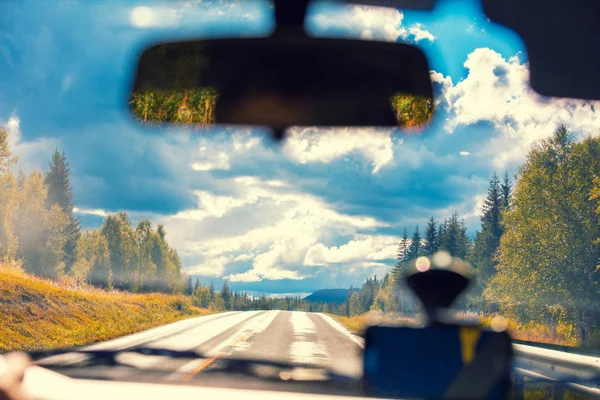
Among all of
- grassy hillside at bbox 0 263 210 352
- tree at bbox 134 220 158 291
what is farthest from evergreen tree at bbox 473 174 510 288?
grassy hillside at bbox 0 263 210 352

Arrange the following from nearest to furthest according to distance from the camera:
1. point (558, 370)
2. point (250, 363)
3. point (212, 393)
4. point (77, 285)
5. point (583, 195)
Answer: point (212, 393), point (558, 370), point (250, 363), point (583, 195), point (77, 285)

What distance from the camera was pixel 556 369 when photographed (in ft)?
8.14

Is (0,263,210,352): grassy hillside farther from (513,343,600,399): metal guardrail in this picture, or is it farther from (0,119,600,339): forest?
(513,343,600,399): metal guardrail

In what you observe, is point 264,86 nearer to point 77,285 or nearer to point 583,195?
point 583,195

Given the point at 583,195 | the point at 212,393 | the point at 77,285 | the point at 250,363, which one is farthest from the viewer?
the point at 77,285

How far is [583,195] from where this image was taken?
11.3 ft

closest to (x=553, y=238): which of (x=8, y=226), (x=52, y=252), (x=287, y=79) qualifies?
(x=287, y=79)

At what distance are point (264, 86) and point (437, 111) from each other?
0.80 meters

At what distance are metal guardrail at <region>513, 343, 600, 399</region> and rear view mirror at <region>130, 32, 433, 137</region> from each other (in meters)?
1.07

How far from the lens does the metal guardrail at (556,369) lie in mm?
2344

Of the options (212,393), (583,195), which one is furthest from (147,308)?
(583,195)

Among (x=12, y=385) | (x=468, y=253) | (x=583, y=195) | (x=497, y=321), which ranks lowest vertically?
(x=12, y=385)

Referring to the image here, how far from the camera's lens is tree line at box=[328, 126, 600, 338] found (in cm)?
263

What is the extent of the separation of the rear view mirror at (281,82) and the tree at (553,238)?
28.1 inches
